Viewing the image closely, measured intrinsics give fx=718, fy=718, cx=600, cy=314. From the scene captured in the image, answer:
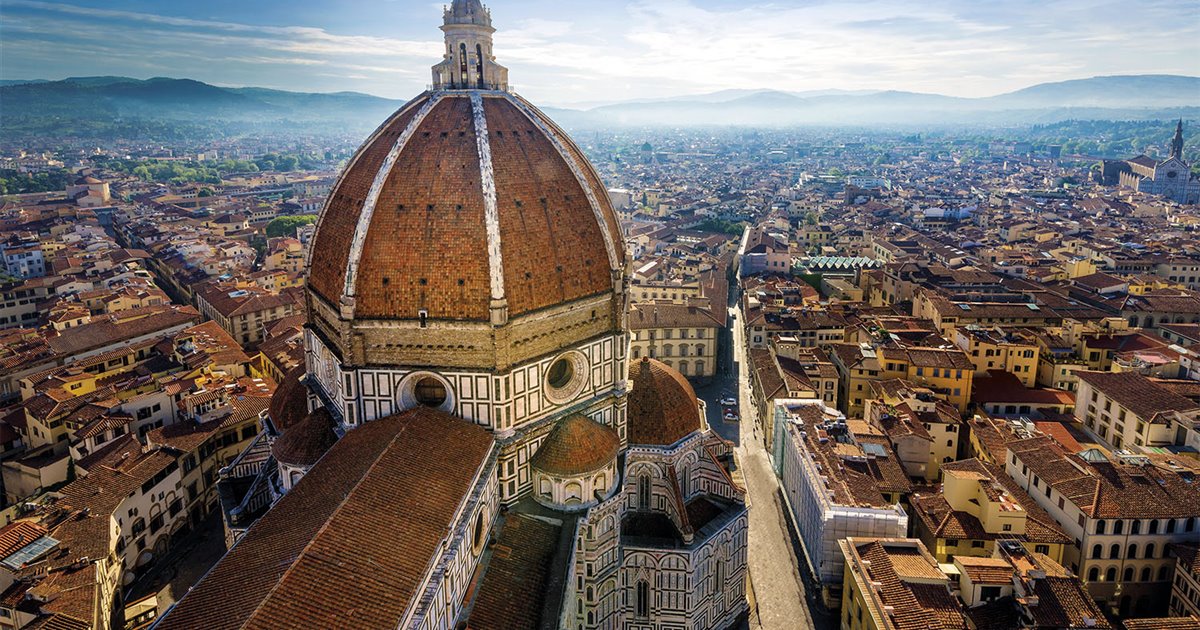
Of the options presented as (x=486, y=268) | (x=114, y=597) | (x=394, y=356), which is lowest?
(x=114, y=597)

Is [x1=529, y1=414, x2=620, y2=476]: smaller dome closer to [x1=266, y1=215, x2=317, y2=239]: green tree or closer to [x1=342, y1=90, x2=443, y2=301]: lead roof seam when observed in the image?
[x1=342, y1=90, x2=443, y2=301]: lead roof seam

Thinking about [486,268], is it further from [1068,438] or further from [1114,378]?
[1114,378]

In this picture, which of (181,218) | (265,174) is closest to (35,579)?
(181,218)

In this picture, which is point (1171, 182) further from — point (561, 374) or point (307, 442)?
point (307, 442)

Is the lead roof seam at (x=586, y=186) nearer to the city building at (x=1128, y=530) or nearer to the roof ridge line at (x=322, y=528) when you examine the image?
the roof ridge line at (x=322, y=528)

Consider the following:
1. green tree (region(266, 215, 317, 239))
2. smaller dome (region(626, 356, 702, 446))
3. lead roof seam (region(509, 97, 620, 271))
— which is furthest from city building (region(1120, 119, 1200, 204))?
lead roof seam (region(509, 97, 620, 271))

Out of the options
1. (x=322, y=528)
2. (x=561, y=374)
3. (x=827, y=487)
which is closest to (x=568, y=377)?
(x=561, y=374)

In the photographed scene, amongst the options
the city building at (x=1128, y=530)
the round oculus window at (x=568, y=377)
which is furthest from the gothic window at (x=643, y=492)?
the city building at (x=1128, y=530)
